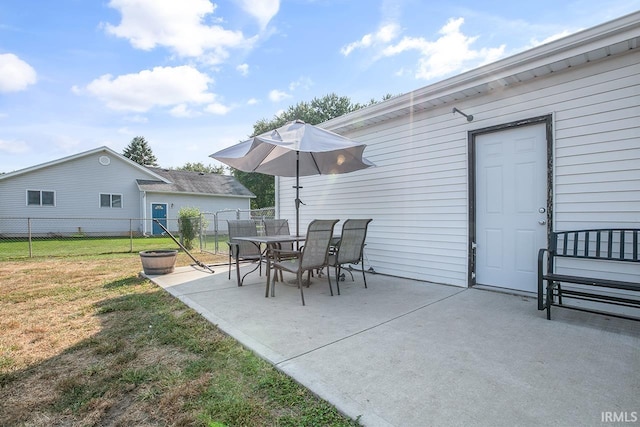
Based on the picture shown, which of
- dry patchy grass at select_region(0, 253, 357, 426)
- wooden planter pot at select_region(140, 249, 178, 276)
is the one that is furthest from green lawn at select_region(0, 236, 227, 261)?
dry patchy grass at select_region(0, 253, 357, 426)

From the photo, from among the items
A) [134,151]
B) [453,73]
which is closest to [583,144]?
[453,73]

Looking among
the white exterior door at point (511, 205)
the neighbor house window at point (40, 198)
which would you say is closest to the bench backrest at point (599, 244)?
the white exterior door at point (511, 205)

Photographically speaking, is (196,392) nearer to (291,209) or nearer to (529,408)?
(529,408)

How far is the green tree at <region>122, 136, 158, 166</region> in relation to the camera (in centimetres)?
3925

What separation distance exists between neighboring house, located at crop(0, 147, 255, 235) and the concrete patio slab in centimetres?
1265

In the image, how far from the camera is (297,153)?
4.84m

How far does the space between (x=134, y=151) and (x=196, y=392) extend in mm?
45455

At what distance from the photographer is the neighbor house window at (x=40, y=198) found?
46.7ft

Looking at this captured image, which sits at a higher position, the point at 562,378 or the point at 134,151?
the point at 134,151

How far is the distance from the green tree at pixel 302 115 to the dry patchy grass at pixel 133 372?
24.4 meters

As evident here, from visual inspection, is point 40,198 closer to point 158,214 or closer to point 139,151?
point 158,214

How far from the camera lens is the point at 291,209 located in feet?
24.2

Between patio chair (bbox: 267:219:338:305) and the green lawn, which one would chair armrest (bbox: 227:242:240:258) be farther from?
the green lawn

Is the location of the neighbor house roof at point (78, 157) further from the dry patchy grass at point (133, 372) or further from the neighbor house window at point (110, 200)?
the dry patchy grass at point (133, 372)
